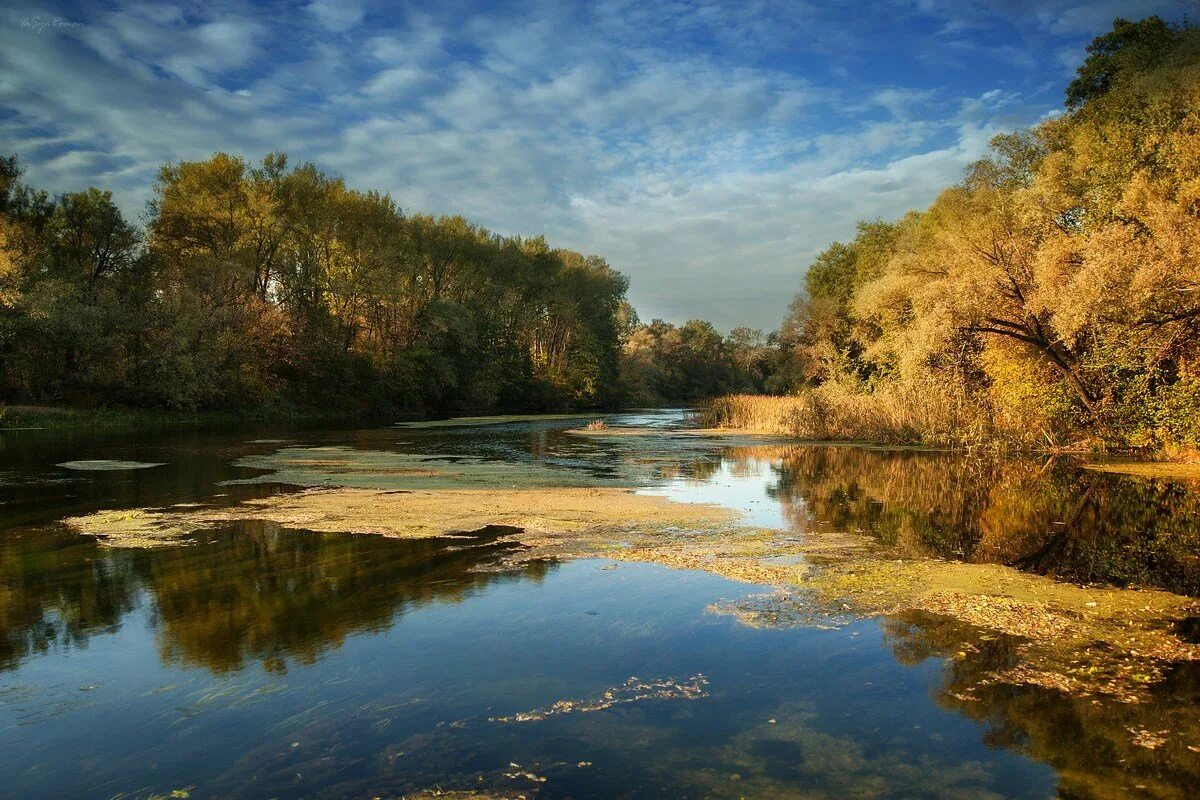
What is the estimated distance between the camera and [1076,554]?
9.11m

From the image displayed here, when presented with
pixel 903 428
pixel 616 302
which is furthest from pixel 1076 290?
pixel 616 302

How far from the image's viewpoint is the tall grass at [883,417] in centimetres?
2353

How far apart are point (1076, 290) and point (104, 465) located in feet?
73.0

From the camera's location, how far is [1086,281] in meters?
15.2

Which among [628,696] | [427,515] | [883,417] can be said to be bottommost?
[628,696]

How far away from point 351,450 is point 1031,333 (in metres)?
19.8

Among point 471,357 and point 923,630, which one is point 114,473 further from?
point 471,357

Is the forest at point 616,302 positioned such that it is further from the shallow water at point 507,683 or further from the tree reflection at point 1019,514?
the shallow water at point 507,683

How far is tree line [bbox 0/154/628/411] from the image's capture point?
34.5 meters

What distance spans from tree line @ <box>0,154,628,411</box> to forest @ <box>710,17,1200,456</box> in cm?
2968

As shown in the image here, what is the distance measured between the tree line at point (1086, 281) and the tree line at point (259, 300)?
105ft

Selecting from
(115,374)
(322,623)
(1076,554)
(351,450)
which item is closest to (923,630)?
(1076,554)

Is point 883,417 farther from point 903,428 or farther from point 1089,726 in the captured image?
point 1089,726

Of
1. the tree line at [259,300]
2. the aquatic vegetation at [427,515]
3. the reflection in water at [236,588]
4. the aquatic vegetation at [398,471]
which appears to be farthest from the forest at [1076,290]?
the tree line at [259,300]
